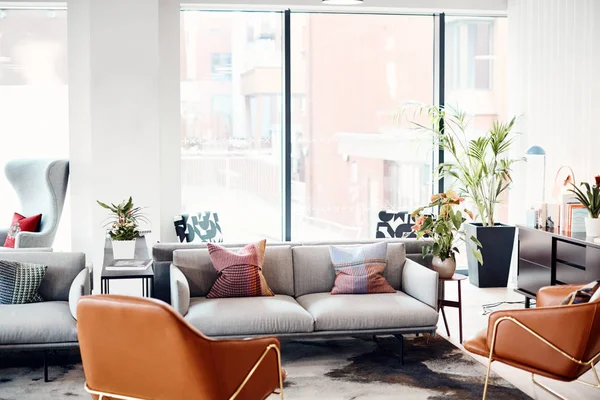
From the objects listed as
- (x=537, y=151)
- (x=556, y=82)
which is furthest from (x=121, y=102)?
(x=556, y=82)

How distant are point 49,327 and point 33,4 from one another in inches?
162

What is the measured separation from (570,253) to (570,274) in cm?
16

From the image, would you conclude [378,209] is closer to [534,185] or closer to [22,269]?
[534,185]

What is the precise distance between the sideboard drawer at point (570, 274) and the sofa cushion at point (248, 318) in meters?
2.21

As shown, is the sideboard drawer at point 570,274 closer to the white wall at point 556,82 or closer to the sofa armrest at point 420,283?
the white wall at point 556,82

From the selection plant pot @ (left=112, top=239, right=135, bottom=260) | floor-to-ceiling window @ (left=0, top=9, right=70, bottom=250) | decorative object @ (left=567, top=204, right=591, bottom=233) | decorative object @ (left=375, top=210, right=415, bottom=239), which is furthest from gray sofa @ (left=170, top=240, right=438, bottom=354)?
floor-to-ceiling window @ (left=0, top=9, right=70, bottom=250)

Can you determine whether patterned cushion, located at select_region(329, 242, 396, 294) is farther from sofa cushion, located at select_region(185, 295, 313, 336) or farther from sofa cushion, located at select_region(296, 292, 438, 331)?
sofa cushion, located at select_region(185, 295, 313, 336)

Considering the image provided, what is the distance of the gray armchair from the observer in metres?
7.39

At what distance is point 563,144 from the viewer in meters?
7.21

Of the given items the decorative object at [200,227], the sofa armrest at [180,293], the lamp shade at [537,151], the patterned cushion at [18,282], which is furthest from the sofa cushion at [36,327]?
the lamp shade at [537,151]

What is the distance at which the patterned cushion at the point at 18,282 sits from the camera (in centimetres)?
507

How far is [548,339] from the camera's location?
4070mm

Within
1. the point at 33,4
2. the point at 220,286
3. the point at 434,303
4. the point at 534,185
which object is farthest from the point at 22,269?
the point at 534,185

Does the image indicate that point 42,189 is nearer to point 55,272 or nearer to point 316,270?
point 55,272
